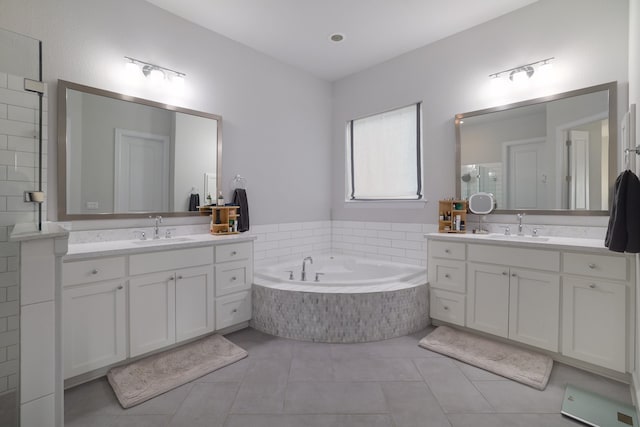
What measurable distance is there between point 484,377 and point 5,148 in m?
3.27

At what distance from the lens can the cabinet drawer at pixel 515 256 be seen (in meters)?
2.31

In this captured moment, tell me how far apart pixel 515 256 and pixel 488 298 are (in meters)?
0.43

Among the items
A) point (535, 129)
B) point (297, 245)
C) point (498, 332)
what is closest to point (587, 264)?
point (498, 332)

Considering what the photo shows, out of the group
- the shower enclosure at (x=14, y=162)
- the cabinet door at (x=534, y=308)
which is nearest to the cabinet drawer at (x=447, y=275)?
the cabinet door at (x=534, y=308)

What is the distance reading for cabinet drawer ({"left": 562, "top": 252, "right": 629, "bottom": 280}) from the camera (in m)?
2.02

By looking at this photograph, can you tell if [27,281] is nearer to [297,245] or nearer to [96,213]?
[96,213]

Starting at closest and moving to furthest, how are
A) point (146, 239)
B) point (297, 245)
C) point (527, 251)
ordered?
point (527, 251)
point (146, 239)
point (297, 245)

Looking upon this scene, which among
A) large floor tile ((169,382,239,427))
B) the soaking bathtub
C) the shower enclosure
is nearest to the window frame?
the soaking bathtub

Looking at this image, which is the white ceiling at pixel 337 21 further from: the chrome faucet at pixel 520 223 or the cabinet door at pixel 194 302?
the cabinet door at pixel 194 302

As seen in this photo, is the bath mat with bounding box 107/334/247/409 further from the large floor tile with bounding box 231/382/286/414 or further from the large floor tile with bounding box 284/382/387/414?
the large floor tile with bounding box 284/382/387/414

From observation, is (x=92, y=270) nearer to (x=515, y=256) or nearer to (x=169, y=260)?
(x=169, y=260)

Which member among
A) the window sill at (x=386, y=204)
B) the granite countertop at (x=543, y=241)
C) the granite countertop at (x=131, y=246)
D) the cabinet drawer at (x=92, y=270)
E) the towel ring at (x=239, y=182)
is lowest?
the cabinet drawer at (x=92, y=270)

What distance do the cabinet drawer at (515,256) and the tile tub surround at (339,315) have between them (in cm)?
64

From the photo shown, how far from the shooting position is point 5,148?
173 cm
